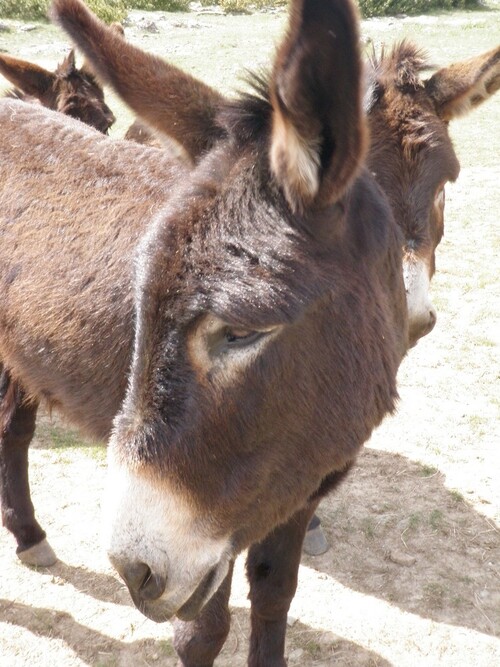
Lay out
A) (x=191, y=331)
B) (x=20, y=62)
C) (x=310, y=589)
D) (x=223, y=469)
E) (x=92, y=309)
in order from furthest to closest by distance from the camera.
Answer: (x=20, y=62) → (x=310, y=589) → (x=92, y=309) → (x=223, y=469) → (x=191, y=331)

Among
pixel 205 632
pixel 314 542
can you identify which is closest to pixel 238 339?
pixel 205 632

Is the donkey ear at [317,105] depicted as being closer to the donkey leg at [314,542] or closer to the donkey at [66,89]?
the donkey leg at [314,542]

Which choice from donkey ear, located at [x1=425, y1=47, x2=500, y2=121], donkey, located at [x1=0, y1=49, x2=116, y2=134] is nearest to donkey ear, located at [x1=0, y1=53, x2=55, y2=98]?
donkey, located at [x1=0, y1=49, x2=116, y2=134]

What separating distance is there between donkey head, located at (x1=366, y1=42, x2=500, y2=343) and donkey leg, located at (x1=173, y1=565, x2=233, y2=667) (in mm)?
1560

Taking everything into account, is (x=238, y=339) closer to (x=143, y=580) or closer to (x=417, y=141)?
(x=143, y=580)

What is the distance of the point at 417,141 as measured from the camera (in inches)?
139

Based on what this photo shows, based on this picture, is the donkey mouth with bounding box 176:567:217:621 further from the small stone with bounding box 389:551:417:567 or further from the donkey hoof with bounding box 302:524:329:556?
the small stone with bounding box 389:551:417:567

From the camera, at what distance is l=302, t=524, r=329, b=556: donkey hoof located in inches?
168

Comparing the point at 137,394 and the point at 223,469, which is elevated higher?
the point at 137,394

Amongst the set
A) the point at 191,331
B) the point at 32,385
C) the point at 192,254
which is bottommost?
the point at 32,385

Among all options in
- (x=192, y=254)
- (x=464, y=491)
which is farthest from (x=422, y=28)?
(x=192, y=254)

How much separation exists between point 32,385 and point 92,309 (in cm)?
63

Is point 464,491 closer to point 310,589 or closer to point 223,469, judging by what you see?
point 310,589

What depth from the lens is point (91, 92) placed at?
20.5 feet
